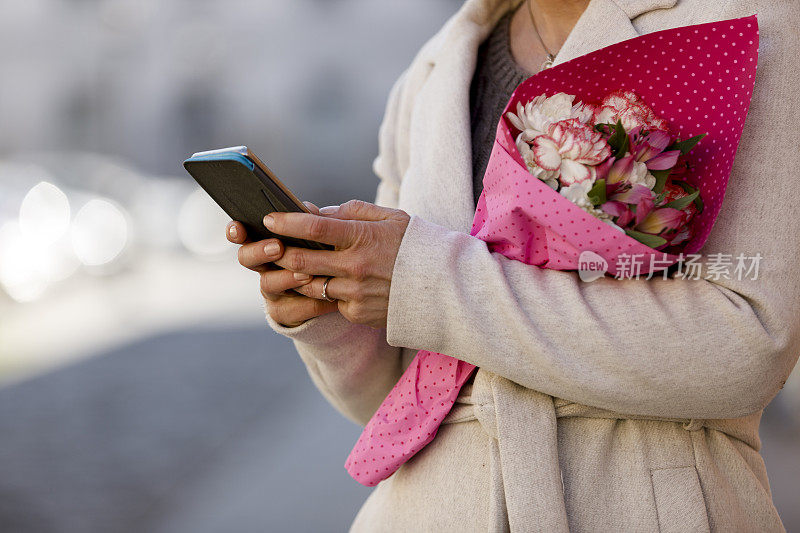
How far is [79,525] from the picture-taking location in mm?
3787

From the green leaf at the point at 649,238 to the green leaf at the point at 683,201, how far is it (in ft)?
0.20

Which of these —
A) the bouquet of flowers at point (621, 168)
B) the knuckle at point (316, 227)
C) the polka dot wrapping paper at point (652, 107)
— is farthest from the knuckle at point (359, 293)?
the bouquet of flowers at point (621, 168)

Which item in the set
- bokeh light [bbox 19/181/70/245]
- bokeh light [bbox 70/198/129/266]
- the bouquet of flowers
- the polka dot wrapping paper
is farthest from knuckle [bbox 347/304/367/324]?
A: bokeh light [bbox 70/198/129/266]

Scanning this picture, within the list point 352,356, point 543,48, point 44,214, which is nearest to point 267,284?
point 352,356

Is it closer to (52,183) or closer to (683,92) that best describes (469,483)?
(683,92)

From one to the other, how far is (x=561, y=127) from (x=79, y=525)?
3.63 metres

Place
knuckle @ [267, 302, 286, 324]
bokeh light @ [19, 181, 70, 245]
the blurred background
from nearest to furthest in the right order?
knuckle @ [267, 302, 286, 324] < the blurred background < bokeh light @ [19, 181, 70, 245]

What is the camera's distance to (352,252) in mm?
1244

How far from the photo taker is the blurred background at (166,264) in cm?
430

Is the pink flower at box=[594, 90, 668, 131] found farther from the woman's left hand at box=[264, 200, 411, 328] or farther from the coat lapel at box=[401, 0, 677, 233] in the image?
the woman's left hand at box=[264, 200, 411, 328]

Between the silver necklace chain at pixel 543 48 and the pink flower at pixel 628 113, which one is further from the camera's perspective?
the silver necklace chain at pixel 543 48

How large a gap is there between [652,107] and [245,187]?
713mm

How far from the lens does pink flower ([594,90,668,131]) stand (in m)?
1.21

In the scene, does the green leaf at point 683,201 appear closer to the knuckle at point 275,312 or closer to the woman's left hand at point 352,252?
the woman's left hand at point 352,252
